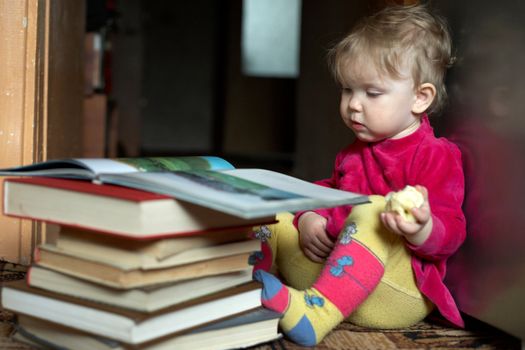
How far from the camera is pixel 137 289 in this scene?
0.80 m

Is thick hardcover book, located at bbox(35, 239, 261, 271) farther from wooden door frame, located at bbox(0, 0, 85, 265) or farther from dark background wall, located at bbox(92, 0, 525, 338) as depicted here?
wooden door frame, located at bbox(0, 0, 85, 265)

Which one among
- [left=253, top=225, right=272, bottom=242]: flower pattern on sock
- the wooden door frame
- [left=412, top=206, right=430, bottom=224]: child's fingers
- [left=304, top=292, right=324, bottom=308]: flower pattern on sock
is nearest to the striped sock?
[left=304, top=292, right=324, bottom=308]: flower pattern on sock

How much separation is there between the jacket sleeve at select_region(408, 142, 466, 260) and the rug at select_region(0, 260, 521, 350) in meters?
0.12

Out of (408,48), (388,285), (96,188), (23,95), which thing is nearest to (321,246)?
(388,285)

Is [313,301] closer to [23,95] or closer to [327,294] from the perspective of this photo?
[327,294]

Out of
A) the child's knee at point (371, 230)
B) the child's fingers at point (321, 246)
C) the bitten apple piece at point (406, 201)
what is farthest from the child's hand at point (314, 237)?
the bitten apple piece at point (406, 201)

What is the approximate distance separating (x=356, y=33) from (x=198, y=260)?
531 mm

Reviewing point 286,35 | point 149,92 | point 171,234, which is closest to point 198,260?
point 171,234

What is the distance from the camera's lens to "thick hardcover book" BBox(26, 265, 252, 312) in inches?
31.5

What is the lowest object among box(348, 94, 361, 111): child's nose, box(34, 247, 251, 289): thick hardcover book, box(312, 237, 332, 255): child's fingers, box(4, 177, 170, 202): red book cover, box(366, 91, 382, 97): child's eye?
box(312, 237, 332, 255): child's fingers

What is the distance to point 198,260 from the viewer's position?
0.86 m

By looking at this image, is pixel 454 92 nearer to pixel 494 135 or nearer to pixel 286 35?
pixel 494 135

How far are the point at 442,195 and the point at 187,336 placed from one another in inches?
18.0

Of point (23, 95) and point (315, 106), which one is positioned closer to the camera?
point (23, 95)
